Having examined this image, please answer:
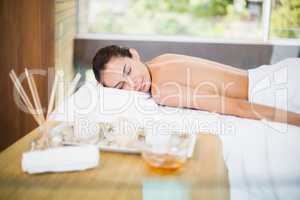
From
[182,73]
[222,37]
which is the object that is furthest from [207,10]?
[182,73]

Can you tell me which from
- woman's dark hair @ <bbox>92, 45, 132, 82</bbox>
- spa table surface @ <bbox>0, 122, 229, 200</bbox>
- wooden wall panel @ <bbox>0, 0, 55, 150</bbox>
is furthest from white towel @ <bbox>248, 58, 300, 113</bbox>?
wooden wall panel @ <bbox>0, 0, 55, 150</bbox>

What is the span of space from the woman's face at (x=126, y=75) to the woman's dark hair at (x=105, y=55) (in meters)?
0.01

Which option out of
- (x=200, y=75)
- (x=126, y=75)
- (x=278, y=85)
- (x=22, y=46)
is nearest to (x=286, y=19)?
(x=278, y=85)

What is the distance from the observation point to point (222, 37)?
Answer: 1340mm

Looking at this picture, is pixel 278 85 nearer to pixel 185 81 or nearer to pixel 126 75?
pixel 185 81

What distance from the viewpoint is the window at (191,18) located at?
4.29 ft

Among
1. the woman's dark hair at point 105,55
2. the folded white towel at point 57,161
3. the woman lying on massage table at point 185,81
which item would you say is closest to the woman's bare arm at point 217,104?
the woman lying on massage table at point 185,81

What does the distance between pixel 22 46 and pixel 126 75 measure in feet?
1.12

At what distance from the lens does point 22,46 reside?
1.40 m

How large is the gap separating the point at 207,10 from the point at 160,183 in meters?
0.54

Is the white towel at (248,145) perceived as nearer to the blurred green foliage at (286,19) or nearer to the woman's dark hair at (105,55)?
the woman's dark hair at (105,55)

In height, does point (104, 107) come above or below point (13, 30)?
below

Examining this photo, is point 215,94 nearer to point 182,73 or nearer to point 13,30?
point 182,73

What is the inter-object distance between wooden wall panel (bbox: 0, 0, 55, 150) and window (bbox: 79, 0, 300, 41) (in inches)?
5.6
